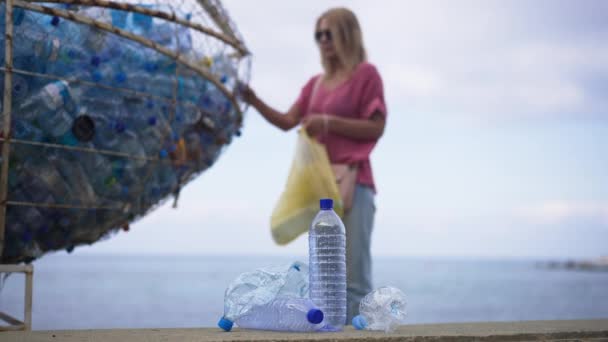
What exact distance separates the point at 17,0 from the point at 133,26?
62cm

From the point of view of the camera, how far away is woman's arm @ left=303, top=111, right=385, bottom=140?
4.04 metres

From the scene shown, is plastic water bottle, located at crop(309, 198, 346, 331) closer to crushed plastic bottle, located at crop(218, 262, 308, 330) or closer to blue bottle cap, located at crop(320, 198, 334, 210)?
blue bottle cap, located at crop(320, 198, 334, 210)

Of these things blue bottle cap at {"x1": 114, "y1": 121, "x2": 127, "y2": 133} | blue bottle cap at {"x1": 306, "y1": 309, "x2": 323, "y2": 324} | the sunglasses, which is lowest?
blue bottle cap at {"x1": 306, "y1": 309, "x2": 323, "y2": 324}

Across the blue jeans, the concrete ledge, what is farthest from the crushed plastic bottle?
the blue jeans

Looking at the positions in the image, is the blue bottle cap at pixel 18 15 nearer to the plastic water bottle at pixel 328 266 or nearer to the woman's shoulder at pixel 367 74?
the plastic water bottle at pixel 328 266

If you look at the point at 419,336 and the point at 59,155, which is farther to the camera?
the point at 59,155

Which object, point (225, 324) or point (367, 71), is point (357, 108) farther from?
point (225, 324)

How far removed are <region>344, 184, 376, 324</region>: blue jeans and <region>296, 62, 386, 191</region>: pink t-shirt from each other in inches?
5.6

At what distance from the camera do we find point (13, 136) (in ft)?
11.1

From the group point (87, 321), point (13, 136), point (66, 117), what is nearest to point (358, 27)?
point (66, 117)

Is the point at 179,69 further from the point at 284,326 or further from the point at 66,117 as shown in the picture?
the point at 284,326

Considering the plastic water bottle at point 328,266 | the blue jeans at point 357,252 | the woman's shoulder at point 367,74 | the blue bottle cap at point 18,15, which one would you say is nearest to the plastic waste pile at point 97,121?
the blue bottle cap at point 18,15

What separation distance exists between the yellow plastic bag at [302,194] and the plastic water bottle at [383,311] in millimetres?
944

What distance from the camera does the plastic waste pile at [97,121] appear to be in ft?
11.4
